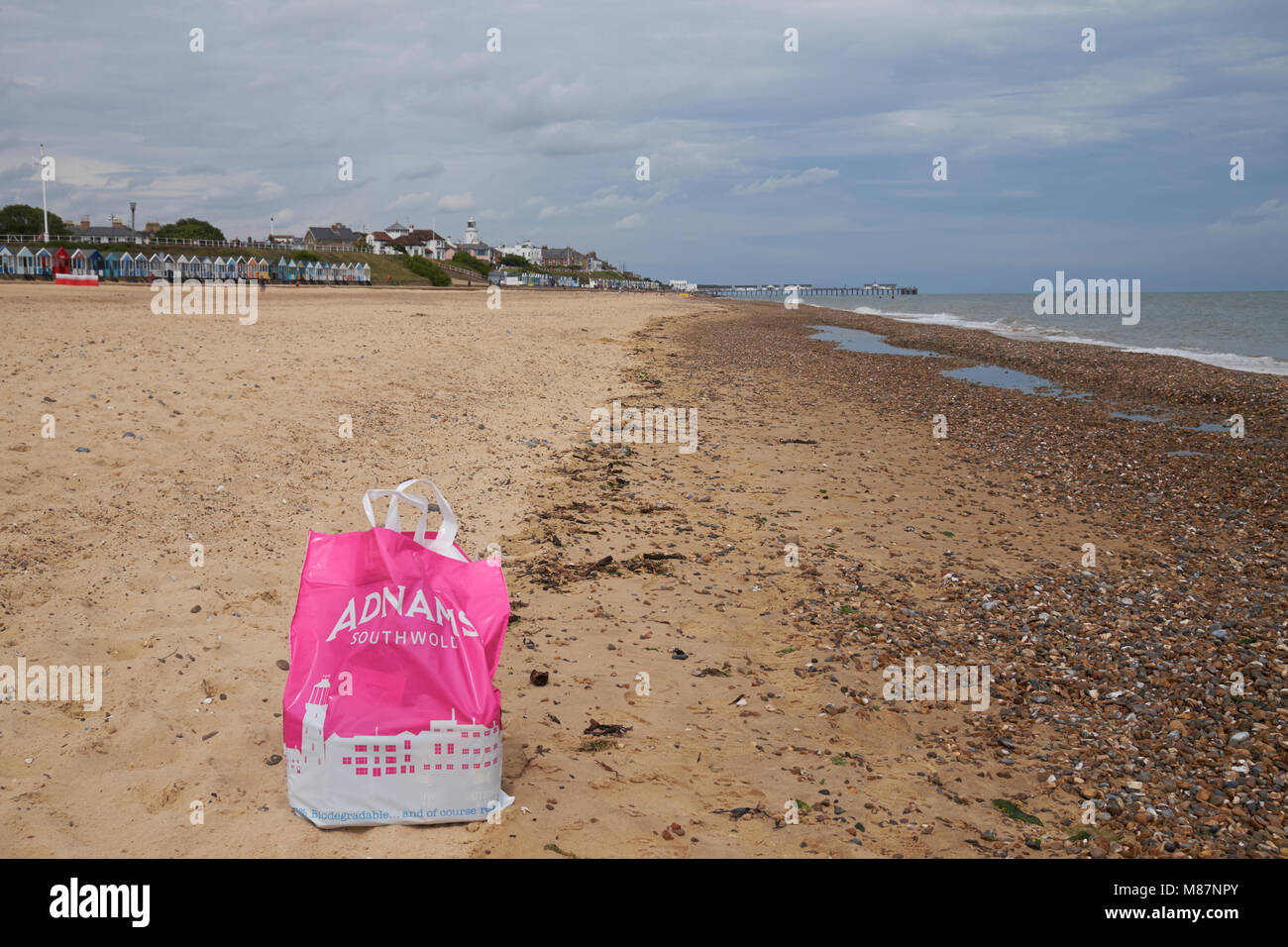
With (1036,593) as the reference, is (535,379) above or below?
above

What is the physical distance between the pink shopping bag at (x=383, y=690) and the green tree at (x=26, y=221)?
99838 mm

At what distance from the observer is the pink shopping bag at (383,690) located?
3240 mm

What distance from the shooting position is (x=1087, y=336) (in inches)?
1661

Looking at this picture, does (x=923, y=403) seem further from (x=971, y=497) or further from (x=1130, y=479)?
(x=971, y=497)

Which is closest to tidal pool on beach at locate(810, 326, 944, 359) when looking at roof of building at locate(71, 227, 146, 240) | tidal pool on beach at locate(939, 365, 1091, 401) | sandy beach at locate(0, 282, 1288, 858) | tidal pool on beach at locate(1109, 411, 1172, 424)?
tidal pool on beach at locate(939, 365, 1091, 401)

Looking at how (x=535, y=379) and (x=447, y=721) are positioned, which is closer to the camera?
(x=447, y=721)

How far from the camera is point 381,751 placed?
3.26 m

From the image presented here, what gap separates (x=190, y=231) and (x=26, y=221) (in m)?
16.3

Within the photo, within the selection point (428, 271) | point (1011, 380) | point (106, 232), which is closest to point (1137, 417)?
point (1011, 380)

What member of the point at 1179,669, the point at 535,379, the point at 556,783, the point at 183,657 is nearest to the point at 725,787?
the point at 556,783

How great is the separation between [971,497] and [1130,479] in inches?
119

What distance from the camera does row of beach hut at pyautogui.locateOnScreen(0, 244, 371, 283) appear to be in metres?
45.2

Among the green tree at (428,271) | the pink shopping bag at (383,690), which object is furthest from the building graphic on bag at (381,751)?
the green tree at (428,271)

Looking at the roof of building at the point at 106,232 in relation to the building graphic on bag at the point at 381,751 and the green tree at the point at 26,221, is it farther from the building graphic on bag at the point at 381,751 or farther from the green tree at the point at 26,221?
the building graphic on bag at the point at 381,751
